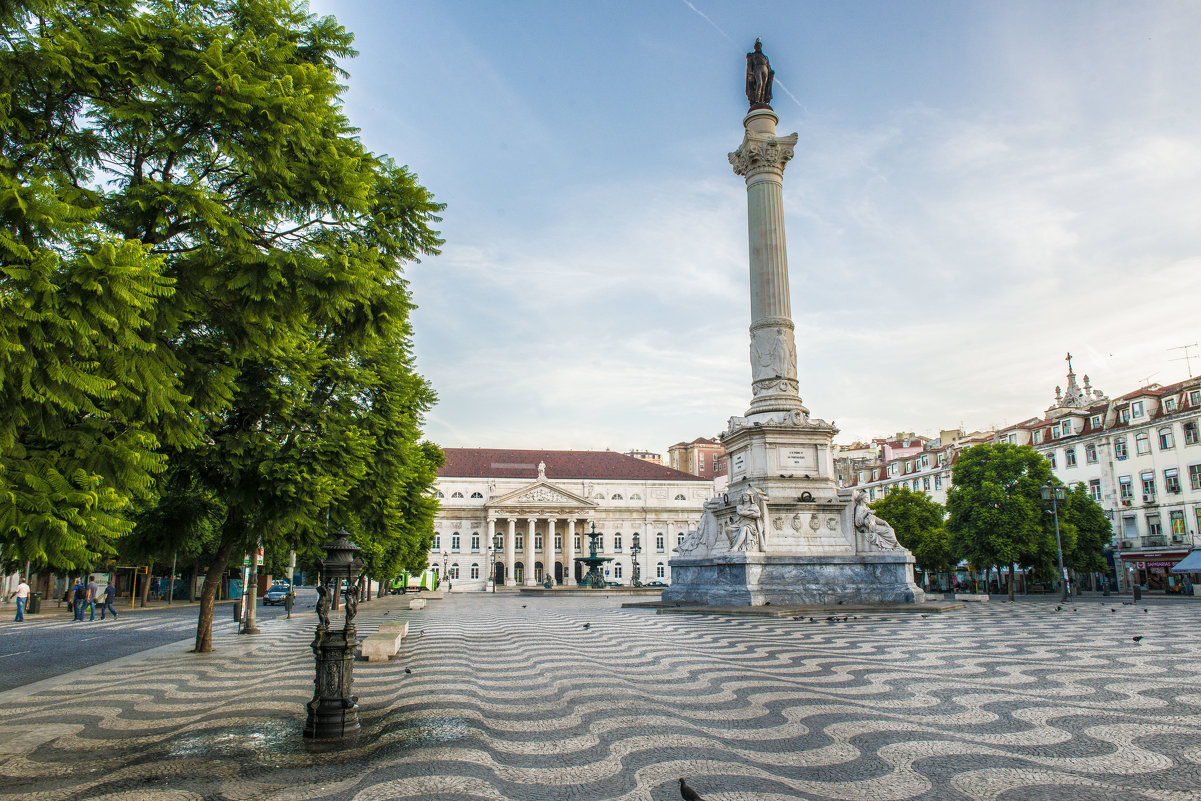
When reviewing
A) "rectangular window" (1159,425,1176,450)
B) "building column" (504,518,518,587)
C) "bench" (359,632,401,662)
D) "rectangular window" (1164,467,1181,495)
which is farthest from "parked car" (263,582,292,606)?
"rectangular window" (1159,425,1176,450)

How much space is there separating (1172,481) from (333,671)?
55.5m

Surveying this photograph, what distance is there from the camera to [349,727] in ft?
22.8

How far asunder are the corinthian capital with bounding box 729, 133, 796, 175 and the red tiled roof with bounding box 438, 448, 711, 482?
73880 millimetres

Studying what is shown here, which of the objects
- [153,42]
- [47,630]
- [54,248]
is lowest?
[47,630]

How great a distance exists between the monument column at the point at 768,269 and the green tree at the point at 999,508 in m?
26.5

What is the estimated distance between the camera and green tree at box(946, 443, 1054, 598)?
1759 inches

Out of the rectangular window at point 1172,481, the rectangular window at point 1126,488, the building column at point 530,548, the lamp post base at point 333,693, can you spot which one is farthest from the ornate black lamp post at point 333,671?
the building column at point 530,548

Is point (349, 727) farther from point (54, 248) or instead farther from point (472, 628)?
point (472, 628)

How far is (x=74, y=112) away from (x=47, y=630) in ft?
75.9

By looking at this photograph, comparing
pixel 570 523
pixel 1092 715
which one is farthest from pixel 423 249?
pixel 570 523

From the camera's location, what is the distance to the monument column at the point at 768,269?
25.0 m

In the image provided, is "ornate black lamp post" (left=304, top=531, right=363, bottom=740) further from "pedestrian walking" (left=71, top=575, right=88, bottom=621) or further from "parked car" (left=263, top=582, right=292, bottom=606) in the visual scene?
"parked car" (left=263, top=582, right=292, bottom=606)

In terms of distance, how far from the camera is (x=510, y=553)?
93312 millimetres

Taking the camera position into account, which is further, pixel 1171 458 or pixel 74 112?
pixel 1171 458
